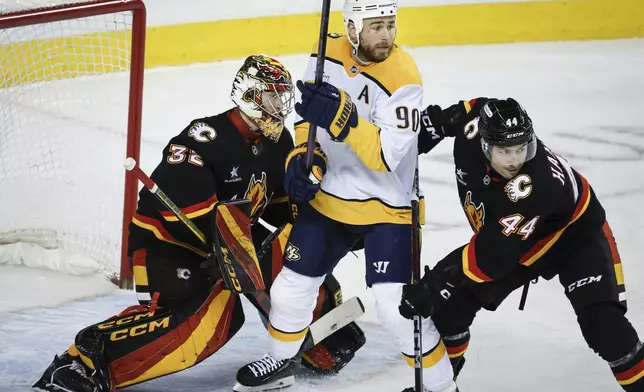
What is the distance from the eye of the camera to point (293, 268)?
294 centimetres

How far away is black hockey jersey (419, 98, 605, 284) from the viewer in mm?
2604

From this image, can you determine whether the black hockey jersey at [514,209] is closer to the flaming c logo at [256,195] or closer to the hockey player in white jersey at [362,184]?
the hockey player in white jersey at [362,184]

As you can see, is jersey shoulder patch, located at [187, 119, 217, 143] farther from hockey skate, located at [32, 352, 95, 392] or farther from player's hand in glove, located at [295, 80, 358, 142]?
hockey skate, located at [32, 352, 95, 392]

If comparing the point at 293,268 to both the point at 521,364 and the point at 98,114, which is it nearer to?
the point at 521,364

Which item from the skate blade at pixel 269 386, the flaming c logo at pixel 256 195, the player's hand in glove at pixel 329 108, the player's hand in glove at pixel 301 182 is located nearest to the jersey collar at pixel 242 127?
the flaming c logo at pixel 256 195

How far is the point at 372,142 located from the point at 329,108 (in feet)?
0.54

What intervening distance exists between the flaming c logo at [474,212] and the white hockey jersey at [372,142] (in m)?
0.15

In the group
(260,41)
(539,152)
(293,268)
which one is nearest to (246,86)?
(293,268)

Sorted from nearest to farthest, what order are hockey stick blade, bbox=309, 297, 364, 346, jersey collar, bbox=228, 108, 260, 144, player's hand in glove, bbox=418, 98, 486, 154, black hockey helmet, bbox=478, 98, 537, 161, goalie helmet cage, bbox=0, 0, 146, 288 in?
black hockey helmet, bbox=478, 98, 537, 161, player's hand in glove, bbox=418, 98, 486, 154, jersey collar, bbox=228, 108, 260, 144, hockey stick blade, bbox=309, 297, 364, 346, goalie helmet cage, bbox=0, 0, 146, 288

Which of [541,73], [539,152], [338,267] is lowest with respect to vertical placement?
[338,267]

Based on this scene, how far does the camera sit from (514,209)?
102 inches

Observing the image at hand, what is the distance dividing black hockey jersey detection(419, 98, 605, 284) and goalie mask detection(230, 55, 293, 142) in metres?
0.45

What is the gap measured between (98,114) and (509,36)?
2672 millimetres

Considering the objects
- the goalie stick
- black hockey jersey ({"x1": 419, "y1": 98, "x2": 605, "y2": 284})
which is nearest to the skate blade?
the goalie stick
